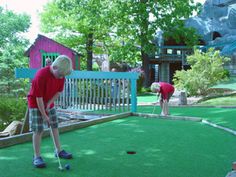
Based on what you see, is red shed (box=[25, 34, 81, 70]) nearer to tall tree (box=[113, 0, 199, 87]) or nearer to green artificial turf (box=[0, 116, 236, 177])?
tall tree (box=[113, 0, 199, 87])

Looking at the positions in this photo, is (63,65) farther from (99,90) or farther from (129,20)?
(129,20)

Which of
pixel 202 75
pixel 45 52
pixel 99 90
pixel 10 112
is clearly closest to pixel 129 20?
pixel 45 52

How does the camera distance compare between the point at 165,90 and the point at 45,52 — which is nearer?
the point at 165,90

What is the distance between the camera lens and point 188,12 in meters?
20.9

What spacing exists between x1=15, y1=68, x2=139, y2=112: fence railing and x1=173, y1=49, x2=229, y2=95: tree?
5884 millimetres

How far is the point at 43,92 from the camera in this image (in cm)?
392

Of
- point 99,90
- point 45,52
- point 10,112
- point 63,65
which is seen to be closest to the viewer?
point 63,65

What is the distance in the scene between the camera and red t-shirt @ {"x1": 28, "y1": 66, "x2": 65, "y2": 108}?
151 inches

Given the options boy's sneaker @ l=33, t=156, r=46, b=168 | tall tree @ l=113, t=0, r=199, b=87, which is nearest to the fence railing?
boy's sneaker @ l=33, t=156, r=46, b=168

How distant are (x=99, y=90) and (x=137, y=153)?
539 centimetres

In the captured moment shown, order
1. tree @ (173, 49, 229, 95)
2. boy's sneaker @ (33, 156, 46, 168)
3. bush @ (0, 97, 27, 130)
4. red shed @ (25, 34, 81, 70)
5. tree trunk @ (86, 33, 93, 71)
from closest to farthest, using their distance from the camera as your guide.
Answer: boy's sneaker @ (33, 156, 46, 168), bush @ (0, 97, 27, 130), tree @ (173, 49, 229, 95), red shed @ (25, 34, 81, 70), tree trunk @ (86, 33, 93, 71)

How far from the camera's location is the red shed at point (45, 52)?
1708 centimetres

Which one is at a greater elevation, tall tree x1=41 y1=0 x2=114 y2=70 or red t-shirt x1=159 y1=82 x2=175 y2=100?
tall tree x1=41 y1=0 x2=114 y2=70

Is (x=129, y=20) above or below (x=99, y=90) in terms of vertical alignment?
above
